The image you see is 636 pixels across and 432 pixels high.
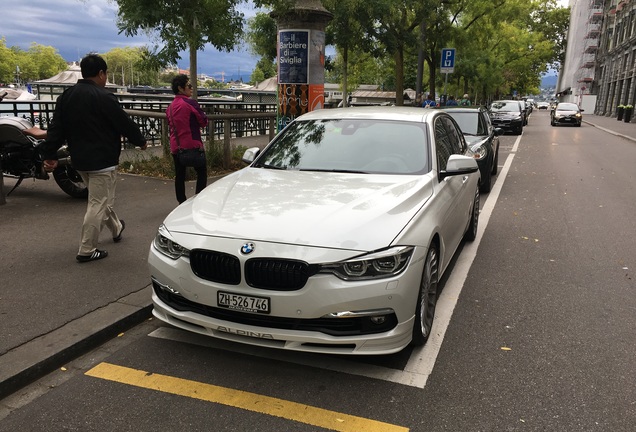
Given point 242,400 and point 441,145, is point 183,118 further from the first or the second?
point 242,400

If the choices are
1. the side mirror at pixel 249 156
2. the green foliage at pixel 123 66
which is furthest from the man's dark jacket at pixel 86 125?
the green foliage at pixel 123 66

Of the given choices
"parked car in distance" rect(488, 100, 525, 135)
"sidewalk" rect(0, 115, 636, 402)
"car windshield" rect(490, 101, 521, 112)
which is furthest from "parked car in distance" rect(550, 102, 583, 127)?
"sidewalk" rect(0, 115, 636, 402)

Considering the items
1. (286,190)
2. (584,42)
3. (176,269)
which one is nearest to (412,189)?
(286,190)

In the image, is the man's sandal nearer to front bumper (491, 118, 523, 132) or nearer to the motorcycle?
the motorcycle

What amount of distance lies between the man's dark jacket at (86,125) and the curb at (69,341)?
155 centimetres

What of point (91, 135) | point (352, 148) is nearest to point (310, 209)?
point (352, 148)

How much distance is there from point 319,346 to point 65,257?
3.35 metres

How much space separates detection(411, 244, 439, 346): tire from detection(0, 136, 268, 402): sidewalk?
2.19 meters

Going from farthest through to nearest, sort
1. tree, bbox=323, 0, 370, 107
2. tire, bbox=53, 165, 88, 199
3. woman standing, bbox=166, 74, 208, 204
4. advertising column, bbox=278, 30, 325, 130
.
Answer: tree, bbox=323, 0, 370, 107, advertising column, bbox=278, 30, 325, 130, tire, bbox=53, 165, 88, 199, woman standing, bbox=166, 74, 208, 204

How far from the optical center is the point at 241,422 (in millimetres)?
2906

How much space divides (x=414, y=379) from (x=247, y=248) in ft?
4.46

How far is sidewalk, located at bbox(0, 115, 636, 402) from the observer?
3.55 m

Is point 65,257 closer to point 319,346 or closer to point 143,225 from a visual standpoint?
point 143,225

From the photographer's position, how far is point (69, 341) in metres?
3.66
